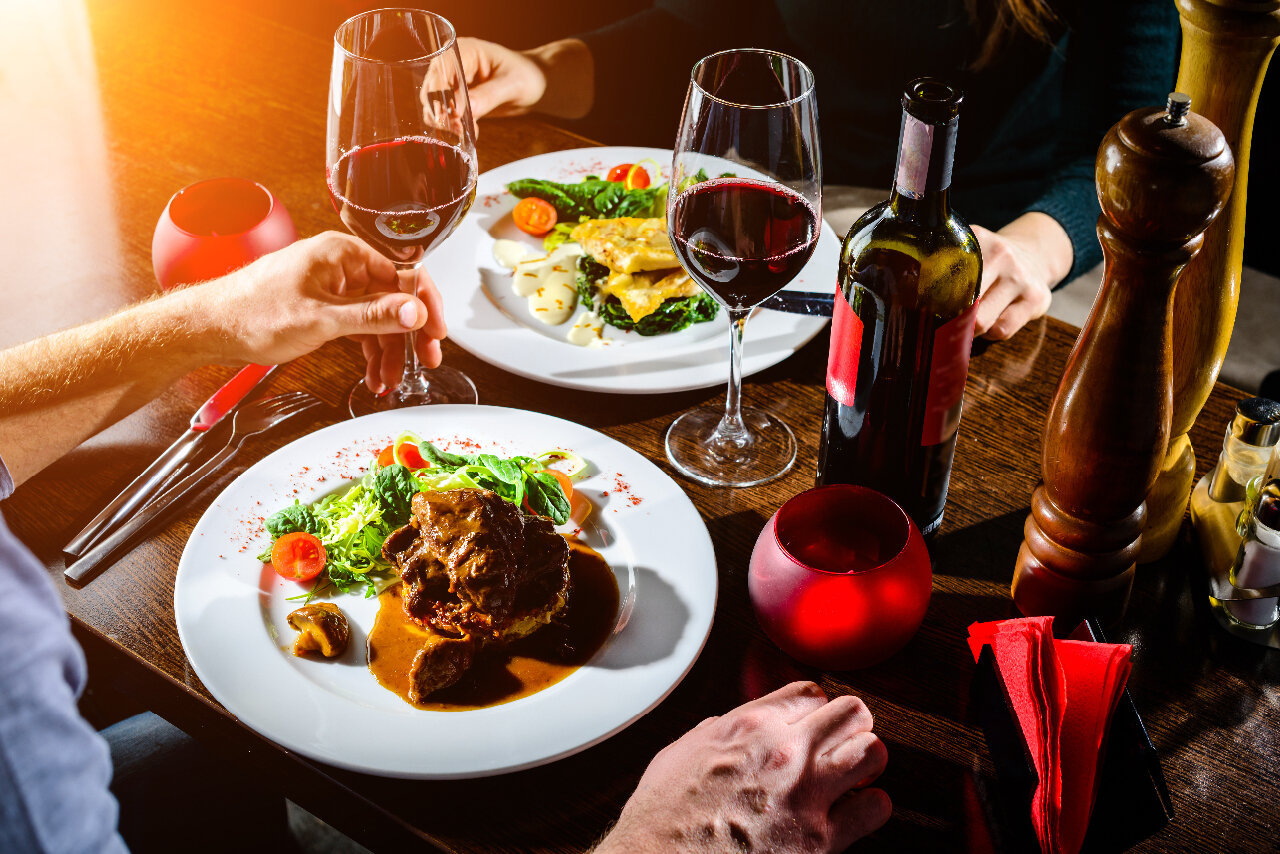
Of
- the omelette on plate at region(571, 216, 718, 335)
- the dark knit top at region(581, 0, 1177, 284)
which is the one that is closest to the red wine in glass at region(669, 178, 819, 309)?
the omelette on plate at region(571, 216, 718, 335)

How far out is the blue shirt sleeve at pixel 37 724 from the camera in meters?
0.58

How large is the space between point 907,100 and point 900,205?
0.35 ft

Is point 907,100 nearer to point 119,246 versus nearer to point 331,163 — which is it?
point 331,163

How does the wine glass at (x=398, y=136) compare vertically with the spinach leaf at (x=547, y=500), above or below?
above

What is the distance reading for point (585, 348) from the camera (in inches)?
56.9

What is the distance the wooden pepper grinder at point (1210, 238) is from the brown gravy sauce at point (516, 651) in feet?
1.94

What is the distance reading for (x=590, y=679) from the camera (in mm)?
999

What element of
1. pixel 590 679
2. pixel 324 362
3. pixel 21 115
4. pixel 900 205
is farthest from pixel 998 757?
pixel 21 115

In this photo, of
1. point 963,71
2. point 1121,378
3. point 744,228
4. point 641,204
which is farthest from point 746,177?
point 963,71

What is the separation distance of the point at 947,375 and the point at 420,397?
722 millimetres

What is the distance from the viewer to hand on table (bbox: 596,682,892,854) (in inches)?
34.0

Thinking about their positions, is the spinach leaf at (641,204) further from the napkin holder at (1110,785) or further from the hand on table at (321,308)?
the napkin holder at (1110,785)

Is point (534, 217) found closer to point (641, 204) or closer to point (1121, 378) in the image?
point (641, 204)

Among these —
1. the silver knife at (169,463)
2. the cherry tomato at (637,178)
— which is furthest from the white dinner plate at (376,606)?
the cherry tomato at (637,178)
